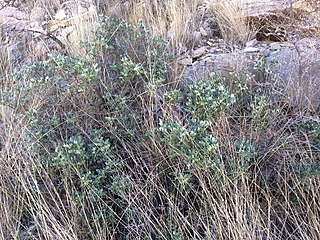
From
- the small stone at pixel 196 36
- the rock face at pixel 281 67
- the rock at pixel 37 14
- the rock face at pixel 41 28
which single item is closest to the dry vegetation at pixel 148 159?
the rock face at pixel 281 67

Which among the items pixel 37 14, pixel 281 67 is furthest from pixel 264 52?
pixel 37 14

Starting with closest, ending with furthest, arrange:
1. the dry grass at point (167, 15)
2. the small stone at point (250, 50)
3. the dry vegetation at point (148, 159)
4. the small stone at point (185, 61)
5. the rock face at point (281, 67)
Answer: the dry vegetation at point (148, 159) < the rock face at point (281, 67) < the small stone at point (185, 61) < the small stone at point (250, 50) < the dry grass at point (167, 15)

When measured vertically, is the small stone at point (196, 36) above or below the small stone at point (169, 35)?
below

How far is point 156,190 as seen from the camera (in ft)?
7.15

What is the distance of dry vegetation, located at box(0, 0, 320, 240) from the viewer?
1.99 metres

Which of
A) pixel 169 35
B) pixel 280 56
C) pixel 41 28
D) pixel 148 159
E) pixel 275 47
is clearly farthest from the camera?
pixel 41 28

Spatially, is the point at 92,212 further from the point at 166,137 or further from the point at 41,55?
the point at 41,55

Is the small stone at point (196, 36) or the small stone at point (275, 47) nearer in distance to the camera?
the small stone at point (275, 47)

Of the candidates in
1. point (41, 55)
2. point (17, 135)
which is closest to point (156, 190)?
point (17, 135)

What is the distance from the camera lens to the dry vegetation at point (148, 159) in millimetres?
1995

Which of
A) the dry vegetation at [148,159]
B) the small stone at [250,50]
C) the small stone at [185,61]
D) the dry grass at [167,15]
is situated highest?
the dry grass at [167,15]

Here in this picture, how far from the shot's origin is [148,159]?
2.32 metres

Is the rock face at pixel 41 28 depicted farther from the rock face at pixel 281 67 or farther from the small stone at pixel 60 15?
the rock face at pixel 281 67

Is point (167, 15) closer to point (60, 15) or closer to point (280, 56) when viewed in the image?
point (60, 15)
